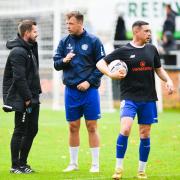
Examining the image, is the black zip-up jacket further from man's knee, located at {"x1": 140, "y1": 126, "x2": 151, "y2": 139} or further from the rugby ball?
man's knee, located at {"x1": 140, "y1": 126, "x2": 151, "y2": 139}

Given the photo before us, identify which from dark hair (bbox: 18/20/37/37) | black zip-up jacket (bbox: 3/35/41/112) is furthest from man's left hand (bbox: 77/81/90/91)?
dark hair (bbox: 18/20/37/37)

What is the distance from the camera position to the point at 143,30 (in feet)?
36.0

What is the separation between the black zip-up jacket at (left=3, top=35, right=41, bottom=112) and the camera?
37.0 ft

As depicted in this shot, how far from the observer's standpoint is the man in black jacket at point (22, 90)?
1130 centimetres

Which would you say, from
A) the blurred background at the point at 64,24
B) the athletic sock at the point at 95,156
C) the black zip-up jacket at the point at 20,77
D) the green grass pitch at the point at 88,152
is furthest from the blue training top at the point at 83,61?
the blurred background at the point at 64,24

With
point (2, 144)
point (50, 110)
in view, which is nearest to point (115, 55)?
point (2, 144)

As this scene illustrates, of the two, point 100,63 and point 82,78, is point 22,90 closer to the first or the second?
point 82,78

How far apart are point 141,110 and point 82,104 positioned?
3.41 ft

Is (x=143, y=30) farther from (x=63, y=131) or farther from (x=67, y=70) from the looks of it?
(x=63, y=131)

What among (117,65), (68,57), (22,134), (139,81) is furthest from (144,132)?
(22,134)

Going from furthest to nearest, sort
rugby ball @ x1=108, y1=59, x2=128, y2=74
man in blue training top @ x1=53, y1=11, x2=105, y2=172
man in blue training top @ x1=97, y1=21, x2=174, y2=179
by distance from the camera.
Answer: man in blue training top @ x1=53, y1=11, x2=105, y2=172
man in blue training top @ x1=97, y1=21, x2=174, y2=179
rugby ball @ x1=108, y1=59, x2=128, y2=74

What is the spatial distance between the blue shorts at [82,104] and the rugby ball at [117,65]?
0.89 meters

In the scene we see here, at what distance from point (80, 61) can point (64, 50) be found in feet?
1.08

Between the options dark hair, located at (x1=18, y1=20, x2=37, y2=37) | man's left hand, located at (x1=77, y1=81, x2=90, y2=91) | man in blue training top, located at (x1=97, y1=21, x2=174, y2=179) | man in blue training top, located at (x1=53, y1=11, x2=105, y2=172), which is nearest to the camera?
man in blue training top, located at (x1=97, y1=21, x2=174, y2=179)
